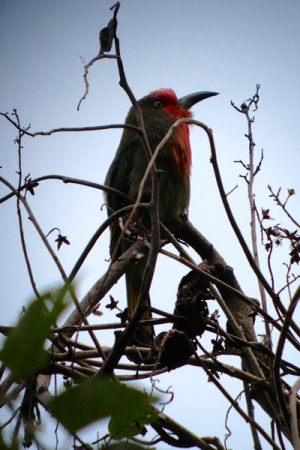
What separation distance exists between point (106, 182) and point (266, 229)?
8.13ft

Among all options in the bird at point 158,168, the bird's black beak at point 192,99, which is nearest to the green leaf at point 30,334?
the bird at point 158,168

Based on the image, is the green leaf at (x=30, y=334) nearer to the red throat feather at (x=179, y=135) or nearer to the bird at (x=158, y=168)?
the bird at (x=158, y=168)

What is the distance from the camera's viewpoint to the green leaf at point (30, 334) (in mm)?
466

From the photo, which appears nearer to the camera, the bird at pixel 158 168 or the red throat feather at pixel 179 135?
the bird at pixel 158 168

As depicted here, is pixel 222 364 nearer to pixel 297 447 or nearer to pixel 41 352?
pixel 297 447

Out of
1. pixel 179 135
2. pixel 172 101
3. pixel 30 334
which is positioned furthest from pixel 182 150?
pixel 30 334

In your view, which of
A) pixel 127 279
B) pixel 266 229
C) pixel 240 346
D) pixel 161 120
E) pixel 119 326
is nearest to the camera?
pixel 119 326

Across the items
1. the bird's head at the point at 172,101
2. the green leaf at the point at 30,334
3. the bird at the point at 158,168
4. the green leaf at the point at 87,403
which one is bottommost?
the green leaf at the point at 87,403

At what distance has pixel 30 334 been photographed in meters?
0.47

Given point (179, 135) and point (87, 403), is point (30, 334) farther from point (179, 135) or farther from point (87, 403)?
point (179, 135)

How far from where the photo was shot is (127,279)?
12.2 feet

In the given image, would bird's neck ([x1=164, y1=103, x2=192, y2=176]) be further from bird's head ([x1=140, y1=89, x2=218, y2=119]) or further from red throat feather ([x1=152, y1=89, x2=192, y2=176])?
bird's head ([x1=140, y1=89, x2=218, y2=119])

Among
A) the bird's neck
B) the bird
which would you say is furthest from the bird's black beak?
the bird's neck

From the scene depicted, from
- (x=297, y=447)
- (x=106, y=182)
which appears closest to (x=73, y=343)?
(x=297, y=447)
